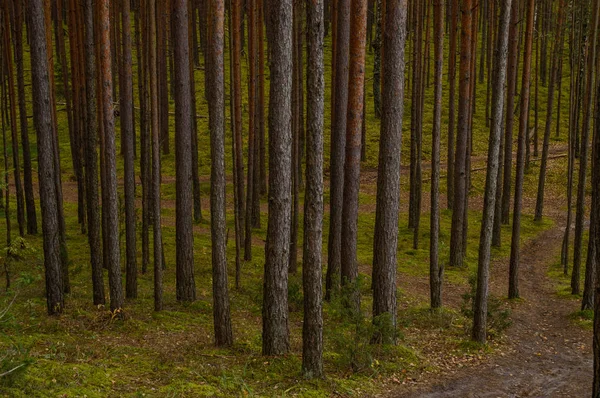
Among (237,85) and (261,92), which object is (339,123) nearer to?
(237,85)

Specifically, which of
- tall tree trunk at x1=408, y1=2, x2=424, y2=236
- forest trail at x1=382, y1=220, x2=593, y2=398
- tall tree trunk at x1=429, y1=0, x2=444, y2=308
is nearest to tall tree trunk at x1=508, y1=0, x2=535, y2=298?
forest trail at x1=382, y1=220, x2=593, y2=398

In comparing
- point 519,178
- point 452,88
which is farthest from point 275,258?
point 452,88

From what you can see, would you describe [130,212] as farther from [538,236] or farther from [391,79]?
[538,236]

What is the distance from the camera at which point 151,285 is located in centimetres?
1655

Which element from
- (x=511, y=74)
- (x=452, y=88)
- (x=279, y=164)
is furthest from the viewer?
(x=511, y=74)

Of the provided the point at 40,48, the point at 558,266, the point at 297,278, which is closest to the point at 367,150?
the point at 558,266

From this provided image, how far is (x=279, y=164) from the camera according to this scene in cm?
962

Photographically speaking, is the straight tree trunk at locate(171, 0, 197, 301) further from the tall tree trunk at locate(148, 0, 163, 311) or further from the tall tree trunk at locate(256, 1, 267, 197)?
the tall tree trunk at locate(256, 1, 267, 197)

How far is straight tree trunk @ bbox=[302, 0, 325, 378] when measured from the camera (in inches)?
348

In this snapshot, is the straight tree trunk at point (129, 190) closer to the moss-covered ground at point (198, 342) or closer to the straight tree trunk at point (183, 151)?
the moss-covered ground at point (198, 342)

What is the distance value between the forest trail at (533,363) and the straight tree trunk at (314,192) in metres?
1.64

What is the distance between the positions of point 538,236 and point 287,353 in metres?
17.7

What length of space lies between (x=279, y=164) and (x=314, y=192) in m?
0.85

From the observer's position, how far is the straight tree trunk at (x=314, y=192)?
8.84 m
